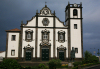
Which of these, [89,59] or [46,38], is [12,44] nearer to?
[46,38]

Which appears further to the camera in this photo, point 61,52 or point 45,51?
point 61,52

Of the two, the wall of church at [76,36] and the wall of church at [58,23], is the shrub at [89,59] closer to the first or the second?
the wall of church at [76,36]

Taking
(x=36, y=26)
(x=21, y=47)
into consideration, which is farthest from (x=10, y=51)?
(x=36, y=26)

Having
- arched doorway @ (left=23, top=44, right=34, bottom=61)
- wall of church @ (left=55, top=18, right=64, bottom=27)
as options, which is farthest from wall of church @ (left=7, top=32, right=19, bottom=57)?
wall of church @ (left=55, top=18, right=64, bottom=27)

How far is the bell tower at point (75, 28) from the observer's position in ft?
113

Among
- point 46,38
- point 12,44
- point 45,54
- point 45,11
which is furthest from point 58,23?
point 12,44

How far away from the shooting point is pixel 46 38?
113 ft

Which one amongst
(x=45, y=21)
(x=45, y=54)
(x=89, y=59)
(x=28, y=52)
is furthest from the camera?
(x=45, y=21)

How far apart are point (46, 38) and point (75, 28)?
7412 millimetres

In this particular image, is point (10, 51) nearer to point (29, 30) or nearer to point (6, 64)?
point (29, 30)

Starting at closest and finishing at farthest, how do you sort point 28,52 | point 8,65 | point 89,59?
1. point 8,65
2. point 89,59
3. point 28,52

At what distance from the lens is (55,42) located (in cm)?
3441

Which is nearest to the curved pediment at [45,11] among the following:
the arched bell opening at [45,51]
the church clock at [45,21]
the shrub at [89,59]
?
the church clock at [45,21]

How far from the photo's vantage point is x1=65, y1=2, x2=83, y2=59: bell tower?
1356 inches
